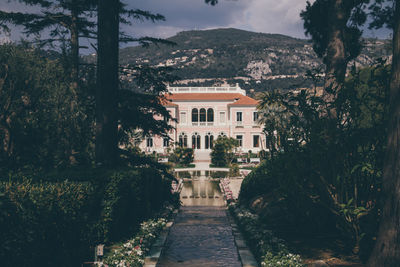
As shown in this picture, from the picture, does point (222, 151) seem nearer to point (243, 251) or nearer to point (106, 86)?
point (106, 86)

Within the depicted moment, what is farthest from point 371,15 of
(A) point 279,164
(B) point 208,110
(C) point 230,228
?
(B) point 208,110

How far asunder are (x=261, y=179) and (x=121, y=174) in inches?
244

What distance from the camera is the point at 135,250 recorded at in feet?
23.1

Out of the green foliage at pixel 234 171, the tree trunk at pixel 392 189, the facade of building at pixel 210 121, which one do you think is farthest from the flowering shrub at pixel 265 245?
the facade of building at pixel 210 121

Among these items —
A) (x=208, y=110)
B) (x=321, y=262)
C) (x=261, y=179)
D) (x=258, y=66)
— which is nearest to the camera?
(x=321, y=262)

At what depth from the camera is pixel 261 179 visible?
13.1 meters

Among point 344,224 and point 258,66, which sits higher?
point 258,66

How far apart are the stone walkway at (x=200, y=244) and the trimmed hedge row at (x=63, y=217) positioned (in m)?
1.28

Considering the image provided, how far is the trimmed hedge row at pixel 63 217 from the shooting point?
5.24 metres

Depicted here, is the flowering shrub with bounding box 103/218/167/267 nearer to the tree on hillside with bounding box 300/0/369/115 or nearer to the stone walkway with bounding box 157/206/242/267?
the stone walkway with bounding box 157/206/242/267

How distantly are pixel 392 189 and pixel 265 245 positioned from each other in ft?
11.0

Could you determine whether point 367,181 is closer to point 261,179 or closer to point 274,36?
point 261,179

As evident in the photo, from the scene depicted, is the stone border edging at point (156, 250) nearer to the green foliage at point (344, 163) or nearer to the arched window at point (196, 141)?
the green foliage at point (344, 163)

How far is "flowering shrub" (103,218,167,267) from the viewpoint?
21.3 ft
